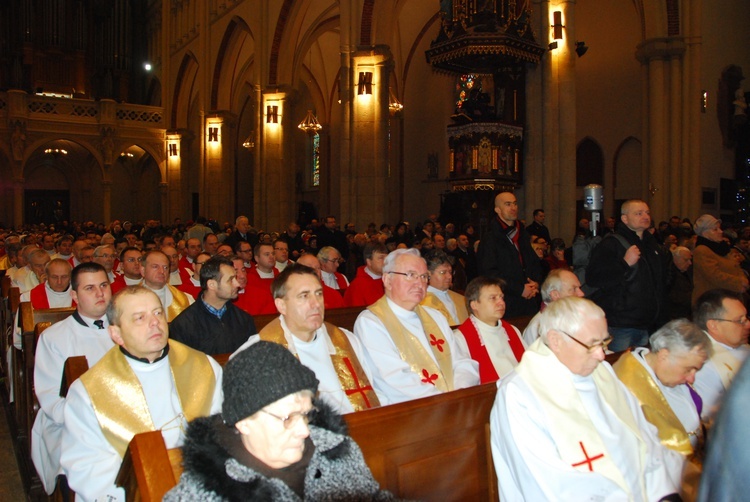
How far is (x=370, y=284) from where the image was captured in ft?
23.1

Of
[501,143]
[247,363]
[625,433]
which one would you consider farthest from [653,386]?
[501,143]

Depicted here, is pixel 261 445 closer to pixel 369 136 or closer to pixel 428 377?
pixel 428 377

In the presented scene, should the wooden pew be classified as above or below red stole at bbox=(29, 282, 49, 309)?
below

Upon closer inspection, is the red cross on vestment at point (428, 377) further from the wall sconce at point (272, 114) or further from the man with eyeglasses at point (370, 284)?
the wall sconce at point (272, 114)

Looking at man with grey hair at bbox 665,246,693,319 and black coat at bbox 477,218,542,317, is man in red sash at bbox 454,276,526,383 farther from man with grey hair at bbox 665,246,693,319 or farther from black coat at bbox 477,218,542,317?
man with grey hair at bbox 665,246,693,319

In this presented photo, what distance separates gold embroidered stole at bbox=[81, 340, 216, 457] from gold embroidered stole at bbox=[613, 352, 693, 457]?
2.21 m

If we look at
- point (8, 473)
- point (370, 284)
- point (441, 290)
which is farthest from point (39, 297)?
point (441, 290)

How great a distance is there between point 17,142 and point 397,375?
80.1 feet

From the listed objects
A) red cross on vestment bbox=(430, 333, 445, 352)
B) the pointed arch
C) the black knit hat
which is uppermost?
the pointed arch

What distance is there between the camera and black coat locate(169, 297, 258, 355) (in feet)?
14.7

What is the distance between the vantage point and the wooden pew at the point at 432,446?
2.72 meters

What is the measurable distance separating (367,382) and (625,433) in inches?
60.5

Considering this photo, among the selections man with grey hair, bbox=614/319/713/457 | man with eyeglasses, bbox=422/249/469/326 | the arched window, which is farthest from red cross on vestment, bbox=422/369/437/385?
Result: the arched window

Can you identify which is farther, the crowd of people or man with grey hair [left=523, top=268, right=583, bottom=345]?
man with grey hair [left=523, top=268, right=583, bottom=345]
